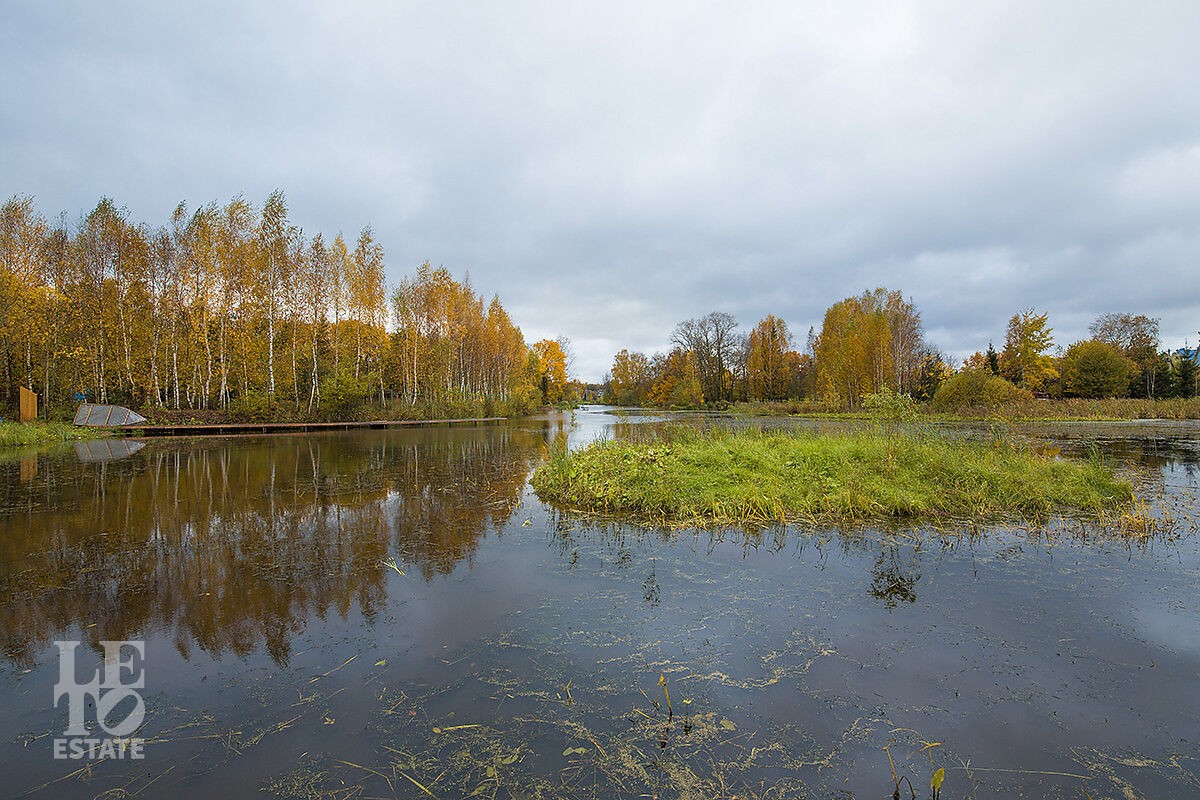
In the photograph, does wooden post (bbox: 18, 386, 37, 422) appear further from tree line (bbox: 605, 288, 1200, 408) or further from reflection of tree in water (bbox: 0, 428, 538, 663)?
tree line (bbox: 605, 288, 1200, 408)

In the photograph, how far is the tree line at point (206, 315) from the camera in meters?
22.6

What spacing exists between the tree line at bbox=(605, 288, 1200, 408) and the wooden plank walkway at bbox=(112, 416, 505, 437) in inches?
1074

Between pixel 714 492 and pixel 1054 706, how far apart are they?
500cm

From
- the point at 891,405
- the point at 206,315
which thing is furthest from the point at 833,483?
the point at 206,315

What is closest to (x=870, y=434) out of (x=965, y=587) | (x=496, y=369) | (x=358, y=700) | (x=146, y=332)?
(x=965, y=587)

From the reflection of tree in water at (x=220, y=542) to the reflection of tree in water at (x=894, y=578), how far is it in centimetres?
412

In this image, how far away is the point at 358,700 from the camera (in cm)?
295

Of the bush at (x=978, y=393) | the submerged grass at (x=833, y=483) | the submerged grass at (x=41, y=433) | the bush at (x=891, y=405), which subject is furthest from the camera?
the bush at (x=978, y=393)

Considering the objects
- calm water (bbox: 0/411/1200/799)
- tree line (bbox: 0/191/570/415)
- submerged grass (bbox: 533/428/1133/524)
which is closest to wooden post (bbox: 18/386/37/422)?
tree line (bbox: 0/191/570/415)

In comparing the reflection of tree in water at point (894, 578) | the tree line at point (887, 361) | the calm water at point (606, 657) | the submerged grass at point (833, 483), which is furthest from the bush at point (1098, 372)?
the reflection of tree in water at point (894, 578)

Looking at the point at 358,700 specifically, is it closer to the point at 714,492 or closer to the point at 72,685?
the point at 72,685

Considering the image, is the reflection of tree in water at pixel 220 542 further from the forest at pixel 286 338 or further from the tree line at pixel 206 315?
the tree line at pixel 206 315

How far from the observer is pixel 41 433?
58.7 ft

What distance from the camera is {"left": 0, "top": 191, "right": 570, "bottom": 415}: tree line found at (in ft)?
74.3
